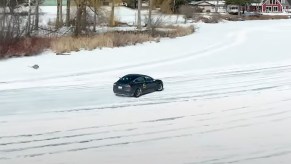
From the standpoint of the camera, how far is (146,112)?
1727cm

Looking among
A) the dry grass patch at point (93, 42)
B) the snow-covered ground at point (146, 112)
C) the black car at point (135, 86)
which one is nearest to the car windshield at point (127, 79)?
the black car at point (135, 86)

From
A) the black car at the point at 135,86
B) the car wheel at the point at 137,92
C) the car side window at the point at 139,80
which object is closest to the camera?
the black car at the point at 135,86

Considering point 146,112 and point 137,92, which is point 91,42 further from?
point 146,112

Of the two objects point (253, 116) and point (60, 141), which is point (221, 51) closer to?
point (253, 116)

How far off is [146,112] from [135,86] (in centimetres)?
312

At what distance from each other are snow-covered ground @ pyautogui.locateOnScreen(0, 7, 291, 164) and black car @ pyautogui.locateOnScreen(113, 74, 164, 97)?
0.36 metres

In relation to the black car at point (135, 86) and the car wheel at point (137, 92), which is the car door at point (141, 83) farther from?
the car wheel at point (137, 92)

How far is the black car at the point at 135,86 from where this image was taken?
20078mm

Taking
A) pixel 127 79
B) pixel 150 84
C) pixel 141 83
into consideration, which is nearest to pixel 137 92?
pixel 141 83

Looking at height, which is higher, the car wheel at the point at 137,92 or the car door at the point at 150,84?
the car door at the point at 150,84

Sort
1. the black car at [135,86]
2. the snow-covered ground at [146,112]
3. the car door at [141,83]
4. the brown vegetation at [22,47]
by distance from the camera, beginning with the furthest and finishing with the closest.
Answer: the brown vegetation at [22,47], the car door at [141,83], the black car at [135,86], the snow-covered ground at [146,112]

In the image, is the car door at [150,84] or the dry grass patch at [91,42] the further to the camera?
the dry grass patch at [91,42]

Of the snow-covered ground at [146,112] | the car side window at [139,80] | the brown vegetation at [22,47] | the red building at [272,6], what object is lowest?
the snow-covered ground at [146,112]

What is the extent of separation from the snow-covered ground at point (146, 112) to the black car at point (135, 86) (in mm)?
360
